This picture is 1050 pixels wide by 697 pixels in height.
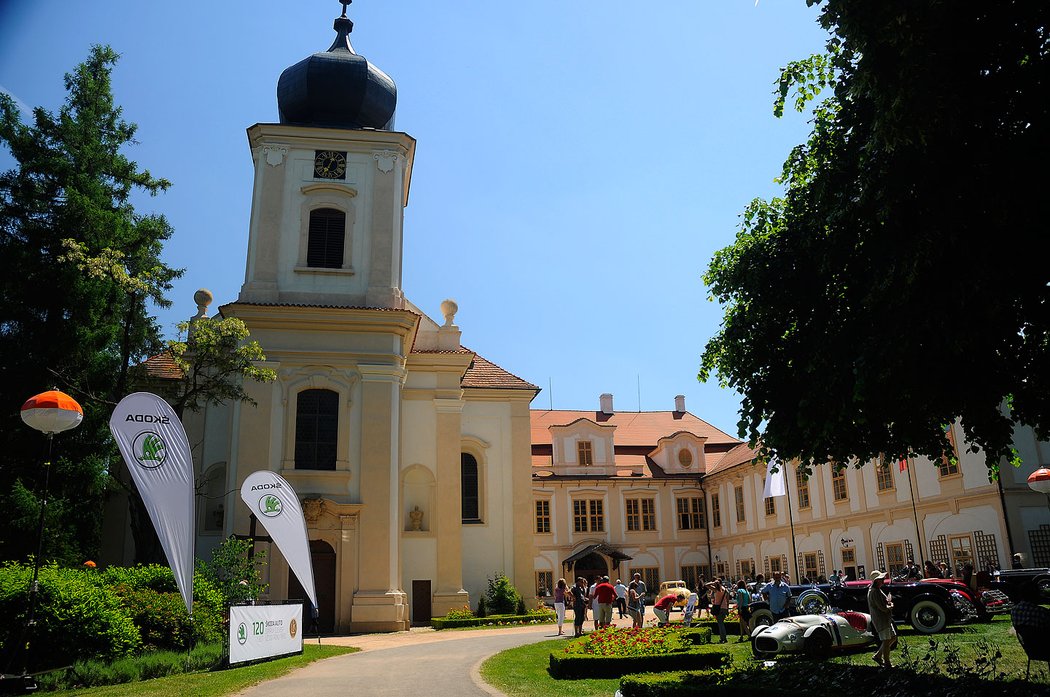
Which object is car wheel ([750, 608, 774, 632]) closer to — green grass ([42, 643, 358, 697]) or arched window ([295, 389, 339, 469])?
green grass ([42, 643, 358, 697])

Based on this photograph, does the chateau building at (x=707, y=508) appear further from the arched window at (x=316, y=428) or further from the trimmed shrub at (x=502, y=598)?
the arched window at (x=316, y=428)

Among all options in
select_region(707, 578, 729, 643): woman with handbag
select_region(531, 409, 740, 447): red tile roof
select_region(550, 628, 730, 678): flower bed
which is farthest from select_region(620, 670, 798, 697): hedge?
select_region(531, 409, 740, 447): red tile roof

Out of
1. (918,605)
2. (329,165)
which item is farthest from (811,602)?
(329,165)

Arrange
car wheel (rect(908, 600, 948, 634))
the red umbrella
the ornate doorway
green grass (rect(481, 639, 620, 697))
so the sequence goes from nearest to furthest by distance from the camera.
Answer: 1. green grass (rect(481, 639, 620, 697))
2. the red umbrella
3. car wheel (rect(908, 600, 948, 634))
4. the ornate doorway

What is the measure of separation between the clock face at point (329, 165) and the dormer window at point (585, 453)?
2609 cm

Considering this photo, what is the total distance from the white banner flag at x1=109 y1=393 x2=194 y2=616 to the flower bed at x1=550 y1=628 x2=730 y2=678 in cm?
659

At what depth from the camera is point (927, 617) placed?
16750mm

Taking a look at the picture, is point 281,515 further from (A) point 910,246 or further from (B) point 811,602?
(A) point 910,246

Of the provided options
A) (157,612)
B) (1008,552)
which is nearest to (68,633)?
(157,612)

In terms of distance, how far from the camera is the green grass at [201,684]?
41.0ft

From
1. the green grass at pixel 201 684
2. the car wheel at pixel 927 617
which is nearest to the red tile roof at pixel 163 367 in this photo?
the green grass at pixel 201 684

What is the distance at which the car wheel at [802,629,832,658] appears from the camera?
1463 centimetres

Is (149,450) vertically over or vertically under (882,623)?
over

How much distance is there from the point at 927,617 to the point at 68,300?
24456 millimetres
